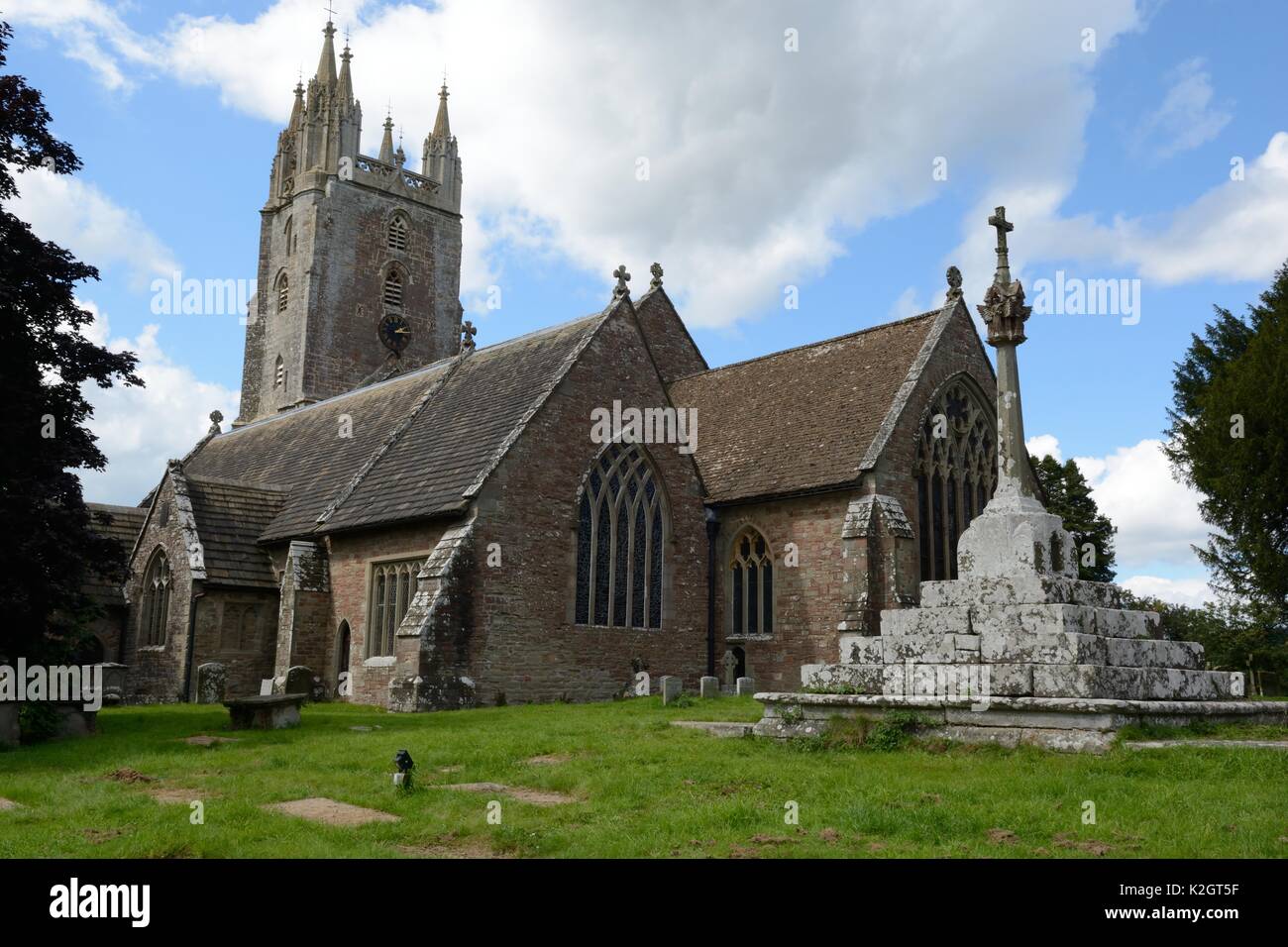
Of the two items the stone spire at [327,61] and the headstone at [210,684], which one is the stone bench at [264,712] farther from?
the stone spire at [327,61]

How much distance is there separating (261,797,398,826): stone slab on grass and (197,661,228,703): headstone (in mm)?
16225

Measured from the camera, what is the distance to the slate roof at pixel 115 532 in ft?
93.9

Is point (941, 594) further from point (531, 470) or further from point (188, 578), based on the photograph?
point (188, 578)

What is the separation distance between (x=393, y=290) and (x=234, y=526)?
26.9 m

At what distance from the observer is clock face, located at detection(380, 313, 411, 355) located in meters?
51.3

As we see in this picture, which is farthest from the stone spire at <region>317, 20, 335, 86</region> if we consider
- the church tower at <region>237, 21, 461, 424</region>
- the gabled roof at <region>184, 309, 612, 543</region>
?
the gabled roof at <region>184, 309, 612, 543</region>

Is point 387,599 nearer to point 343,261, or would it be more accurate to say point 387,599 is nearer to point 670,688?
point 670,688

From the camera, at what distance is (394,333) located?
51562 mm

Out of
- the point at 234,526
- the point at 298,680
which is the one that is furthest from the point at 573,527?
the point at 234,526

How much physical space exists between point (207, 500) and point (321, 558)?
194 inches

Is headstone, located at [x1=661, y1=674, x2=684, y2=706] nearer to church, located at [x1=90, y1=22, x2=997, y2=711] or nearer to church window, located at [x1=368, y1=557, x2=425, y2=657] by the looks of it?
church, located at [x1=90, y1=22, x2=997, y2=711]

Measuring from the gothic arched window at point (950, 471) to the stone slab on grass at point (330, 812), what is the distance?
59.2 ft

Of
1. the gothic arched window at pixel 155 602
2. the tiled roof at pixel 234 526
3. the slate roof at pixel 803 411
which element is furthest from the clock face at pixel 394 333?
the gothic arched window at pixel 155 602

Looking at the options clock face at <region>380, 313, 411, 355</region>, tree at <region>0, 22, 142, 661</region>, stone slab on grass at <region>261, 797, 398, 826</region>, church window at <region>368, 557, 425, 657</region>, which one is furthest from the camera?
clock face at <region>380, 313, 411, 355</region>
